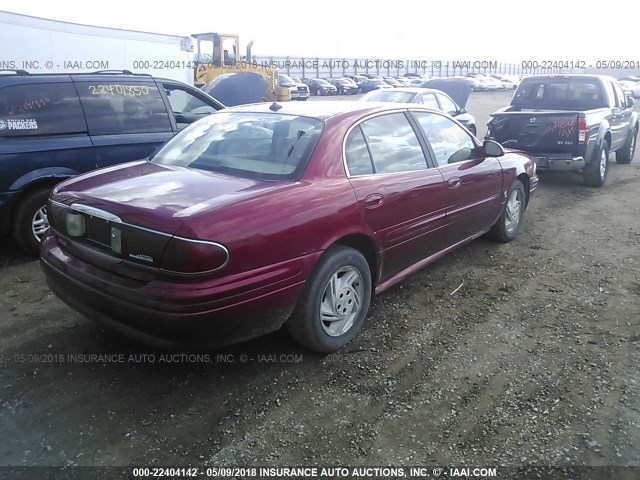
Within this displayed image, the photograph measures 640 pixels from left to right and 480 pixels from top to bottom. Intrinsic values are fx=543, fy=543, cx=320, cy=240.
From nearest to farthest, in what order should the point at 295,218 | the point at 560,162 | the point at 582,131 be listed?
the point at 295,218 → the point at 582,131 → the point at 560,162

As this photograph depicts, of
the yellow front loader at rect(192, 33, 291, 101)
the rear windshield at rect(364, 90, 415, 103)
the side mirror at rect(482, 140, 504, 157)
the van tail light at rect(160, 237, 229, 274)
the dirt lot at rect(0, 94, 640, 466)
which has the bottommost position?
the dirt lot at rect(0, 94, 640, 466)

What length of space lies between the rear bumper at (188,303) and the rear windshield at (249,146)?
680 mm

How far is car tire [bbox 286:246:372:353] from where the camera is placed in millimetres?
3243

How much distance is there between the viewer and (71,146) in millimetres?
5199

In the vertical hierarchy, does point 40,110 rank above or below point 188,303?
above

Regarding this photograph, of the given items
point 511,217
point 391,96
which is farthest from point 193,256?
point 391,96

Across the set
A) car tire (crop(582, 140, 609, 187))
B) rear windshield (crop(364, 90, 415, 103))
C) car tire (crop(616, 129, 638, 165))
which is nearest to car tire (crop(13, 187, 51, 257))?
rear windshield (crop(364, 90, 415, 103))

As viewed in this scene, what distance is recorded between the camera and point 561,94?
966 cm

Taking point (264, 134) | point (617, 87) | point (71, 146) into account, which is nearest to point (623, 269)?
point (264, 134)

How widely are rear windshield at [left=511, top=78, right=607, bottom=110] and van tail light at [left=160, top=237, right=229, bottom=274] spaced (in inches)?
343

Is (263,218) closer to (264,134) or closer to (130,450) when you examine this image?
(264,134)

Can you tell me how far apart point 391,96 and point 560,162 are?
3851mm

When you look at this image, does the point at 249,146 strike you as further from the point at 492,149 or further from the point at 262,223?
Answer: the point at 492,149

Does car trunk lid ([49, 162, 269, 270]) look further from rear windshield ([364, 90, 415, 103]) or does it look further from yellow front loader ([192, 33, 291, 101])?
yellow front loader ([192, 33, 291, 101])
